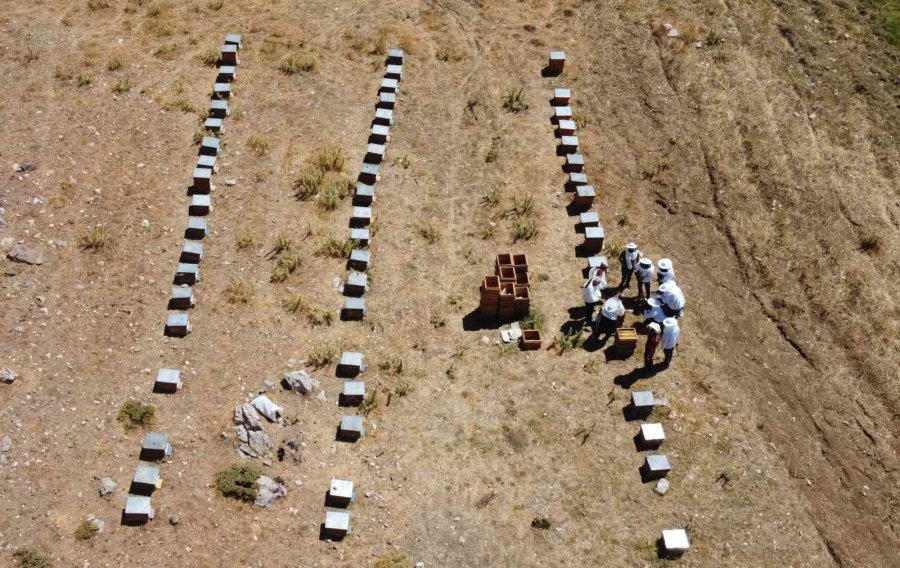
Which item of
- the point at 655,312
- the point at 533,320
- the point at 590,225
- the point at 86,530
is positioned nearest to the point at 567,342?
the point at 533,320

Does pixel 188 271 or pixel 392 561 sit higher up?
pixel 188 271

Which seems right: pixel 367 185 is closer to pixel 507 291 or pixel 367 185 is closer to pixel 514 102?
pixel 507 291

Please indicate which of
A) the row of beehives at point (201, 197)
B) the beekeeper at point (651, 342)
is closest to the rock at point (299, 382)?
the row of beehives at point (201, 197)

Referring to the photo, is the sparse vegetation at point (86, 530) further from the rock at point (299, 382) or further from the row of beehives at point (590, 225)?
the row of beehives at point (590, 225)

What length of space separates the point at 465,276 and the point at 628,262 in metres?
3.55

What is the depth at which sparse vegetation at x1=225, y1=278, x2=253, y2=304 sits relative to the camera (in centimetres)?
1525

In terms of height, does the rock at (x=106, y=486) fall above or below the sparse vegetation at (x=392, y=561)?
above

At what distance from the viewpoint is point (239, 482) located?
1267 centimetres

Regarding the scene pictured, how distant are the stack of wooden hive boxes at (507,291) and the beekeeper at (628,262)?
2.11 metres

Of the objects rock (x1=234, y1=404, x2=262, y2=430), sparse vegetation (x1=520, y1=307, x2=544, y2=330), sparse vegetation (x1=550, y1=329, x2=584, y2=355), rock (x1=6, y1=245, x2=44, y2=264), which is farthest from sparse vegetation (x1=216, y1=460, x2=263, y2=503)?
rock (x1=6, y1=245, x2=44, y2=264)

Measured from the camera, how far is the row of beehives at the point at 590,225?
12.5 m

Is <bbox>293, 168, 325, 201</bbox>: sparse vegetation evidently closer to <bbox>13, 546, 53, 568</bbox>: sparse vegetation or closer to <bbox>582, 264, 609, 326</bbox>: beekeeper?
<bbox>582, 264, 609, 326</bbox>: beekeeper

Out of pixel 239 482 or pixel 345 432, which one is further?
pixel 345 432

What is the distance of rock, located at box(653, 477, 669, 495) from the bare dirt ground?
11 centimetres
